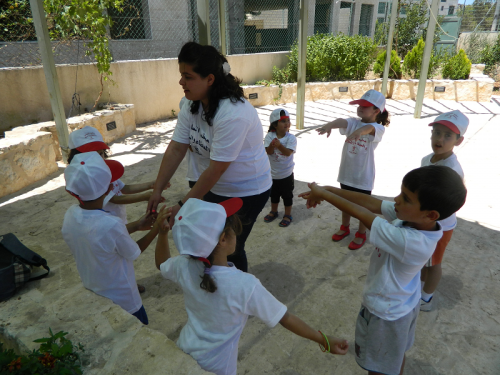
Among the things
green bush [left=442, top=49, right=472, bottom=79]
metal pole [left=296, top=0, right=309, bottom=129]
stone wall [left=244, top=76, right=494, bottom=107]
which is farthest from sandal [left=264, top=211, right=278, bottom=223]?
green bush [left=442, top=49, right=472, bottom=79]

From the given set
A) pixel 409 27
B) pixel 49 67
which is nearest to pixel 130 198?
pixel 49 67

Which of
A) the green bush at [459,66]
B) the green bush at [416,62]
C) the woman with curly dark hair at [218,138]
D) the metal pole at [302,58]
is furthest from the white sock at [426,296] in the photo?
the green bush at [416,62]

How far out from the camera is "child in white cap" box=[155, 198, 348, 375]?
4.17 ft

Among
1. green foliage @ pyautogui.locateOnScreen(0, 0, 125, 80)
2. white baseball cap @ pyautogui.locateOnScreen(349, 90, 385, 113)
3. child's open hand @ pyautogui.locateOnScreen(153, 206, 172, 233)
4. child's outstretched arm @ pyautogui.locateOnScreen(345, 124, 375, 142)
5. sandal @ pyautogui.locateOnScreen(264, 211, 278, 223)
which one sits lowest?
sandal @ pyautogui.locateOnScreen(264, 211, 278, 223)

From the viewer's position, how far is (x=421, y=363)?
80.4 inches

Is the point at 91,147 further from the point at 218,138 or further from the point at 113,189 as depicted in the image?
the point at 218,138

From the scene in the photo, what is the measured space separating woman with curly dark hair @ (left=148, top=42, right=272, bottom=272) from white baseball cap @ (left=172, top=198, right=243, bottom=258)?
50 cm

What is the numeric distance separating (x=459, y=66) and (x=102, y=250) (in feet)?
39.2

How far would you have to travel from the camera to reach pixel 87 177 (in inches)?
67.1

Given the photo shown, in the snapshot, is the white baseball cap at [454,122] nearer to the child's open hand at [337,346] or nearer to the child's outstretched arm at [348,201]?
the child's outstretched arm at [348,201]

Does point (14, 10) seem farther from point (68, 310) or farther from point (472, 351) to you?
point (472, 351)

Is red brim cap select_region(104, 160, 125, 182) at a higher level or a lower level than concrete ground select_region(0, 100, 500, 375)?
higher

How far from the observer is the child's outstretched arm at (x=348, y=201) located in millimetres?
1547

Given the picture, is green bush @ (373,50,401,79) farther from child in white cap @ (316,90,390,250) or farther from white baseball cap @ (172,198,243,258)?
white baseball cap @ (172,198,243,258)
